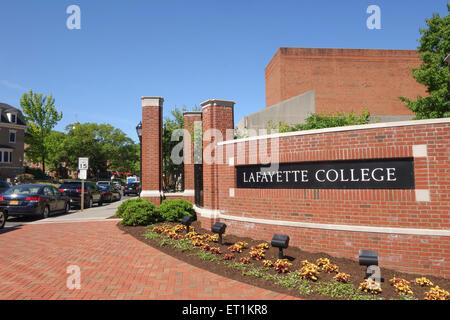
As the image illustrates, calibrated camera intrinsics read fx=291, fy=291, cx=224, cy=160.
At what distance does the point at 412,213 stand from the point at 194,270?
165 inches

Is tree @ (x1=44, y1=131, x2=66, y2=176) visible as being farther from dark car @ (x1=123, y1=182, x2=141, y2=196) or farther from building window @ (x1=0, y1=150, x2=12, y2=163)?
dark car @ (x1=123, y1=182, x2=141, y2=196)

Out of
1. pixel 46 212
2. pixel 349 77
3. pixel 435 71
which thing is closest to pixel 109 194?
pixel 46 212

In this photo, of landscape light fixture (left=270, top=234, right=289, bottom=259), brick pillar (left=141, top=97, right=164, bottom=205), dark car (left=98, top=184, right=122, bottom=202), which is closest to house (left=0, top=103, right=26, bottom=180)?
dark car (left=98, top=184, right=122, bottom=202)

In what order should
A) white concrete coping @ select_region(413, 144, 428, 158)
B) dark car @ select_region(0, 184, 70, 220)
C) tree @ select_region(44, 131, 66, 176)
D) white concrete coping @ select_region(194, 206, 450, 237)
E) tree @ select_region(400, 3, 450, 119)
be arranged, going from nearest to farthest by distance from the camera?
white concrete coping @ select_region(194, 206, 450, 237) < white concrete coping @ select_region(413, 144, 428, 158) < dark car @ select_region(0, 184, 70, 220) < tree @ select_region(400, 3, 450, 119) < tree @ select_region(44, 131, 66, 176)

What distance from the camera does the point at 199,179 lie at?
10.5m

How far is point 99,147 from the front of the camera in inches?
2078

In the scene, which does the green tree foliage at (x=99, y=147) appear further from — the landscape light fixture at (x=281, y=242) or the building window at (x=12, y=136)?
the landscape light fixture at (x=281, y=242)

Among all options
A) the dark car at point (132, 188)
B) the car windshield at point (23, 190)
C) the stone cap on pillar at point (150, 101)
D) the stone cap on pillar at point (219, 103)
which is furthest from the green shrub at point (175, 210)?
the dark car at point (132, 188)

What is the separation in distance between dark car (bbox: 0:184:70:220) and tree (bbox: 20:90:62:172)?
3349cm

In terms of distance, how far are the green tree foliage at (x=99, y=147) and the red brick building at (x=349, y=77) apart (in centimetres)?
2900

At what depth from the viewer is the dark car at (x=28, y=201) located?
39.7 ft

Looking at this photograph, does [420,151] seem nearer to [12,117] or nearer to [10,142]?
[10,142]

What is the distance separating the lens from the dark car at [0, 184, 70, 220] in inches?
476
